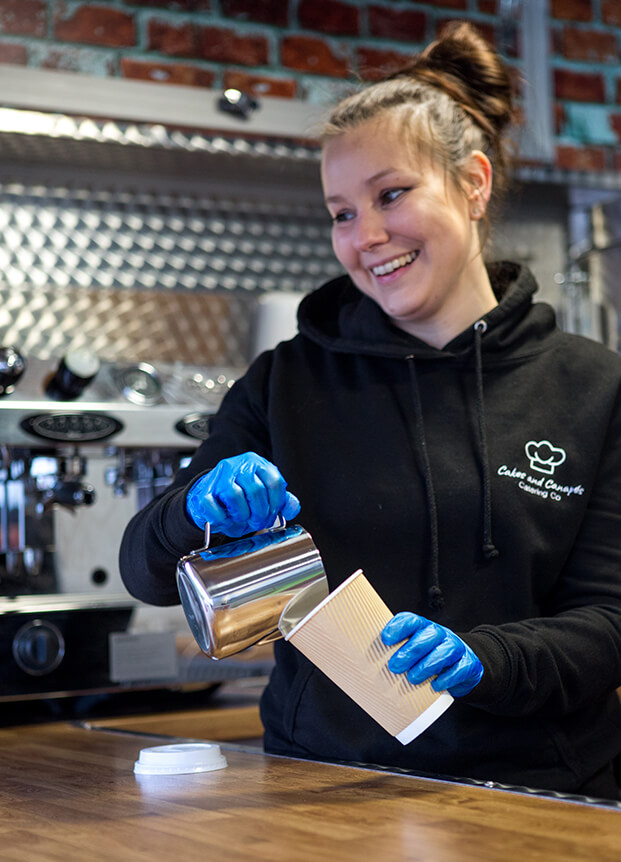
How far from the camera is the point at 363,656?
0.94 meters

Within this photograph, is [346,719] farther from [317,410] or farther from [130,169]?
[130,169]

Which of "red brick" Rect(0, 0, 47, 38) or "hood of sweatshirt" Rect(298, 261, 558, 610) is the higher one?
"red brick" Rect(0, 0, 47, 38)

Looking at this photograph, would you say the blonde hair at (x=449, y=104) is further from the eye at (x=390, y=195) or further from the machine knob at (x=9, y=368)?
the machine knob at (x=9, y=368)

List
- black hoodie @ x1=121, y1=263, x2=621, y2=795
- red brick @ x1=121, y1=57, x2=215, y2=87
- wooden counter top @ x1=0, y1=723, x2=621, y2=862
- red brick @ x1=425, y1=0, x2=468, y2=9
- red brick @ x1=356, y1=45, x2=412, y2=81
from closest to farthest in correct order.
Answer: wooden counter top @ x1=0, y1=723, x2=621, y2=862 < black hoodie @ x1=121, y1=263, x2=621, y2=795 < red brick @ x1=121, y1=57, x2=215, y2=87 < red brick @ x1=356, y1=45, x2=412, y2=81 < red brick @ x1=425, y1=0, x2=468, y2=9

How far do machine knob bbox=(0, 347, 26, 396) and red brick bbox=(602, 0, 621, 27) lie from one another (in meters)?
1.72

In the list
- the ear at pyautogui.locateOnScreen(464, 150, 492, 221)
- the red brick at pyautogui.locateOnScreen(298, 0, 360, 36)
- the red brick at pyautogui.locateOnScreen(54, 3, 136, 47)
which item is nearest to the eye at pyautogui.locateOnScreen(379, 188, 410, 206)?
the ear at pyautogui.locateOnScreen(464, 150, 492, 221)

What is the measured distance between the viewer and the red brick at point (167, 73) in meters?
2.07

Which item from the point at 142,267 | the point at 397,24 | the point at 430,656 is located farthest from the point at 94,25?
the point at 430,656

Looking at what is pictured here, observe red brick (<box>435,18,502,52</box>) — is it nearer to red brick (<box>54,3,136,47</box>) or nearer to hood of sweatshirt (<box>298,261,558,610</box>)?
red brick (<box>54,3,136,47</box>)

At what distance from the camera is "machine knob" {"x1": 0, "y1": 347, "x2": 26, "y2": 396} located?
160 cm

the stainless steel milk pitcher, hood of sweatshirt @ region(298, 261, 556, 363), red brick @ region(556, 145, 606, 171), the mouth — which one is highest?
red brick @ region(556, 145, 606, 171)

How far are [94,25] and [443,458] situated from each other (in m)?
1.21

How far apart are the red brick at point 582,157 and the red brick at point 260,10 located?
0.74 m

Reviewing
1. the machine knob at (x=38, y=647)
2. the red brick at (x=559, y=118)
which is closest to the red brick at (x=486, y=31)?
the red brick at (x=559, y=118)
